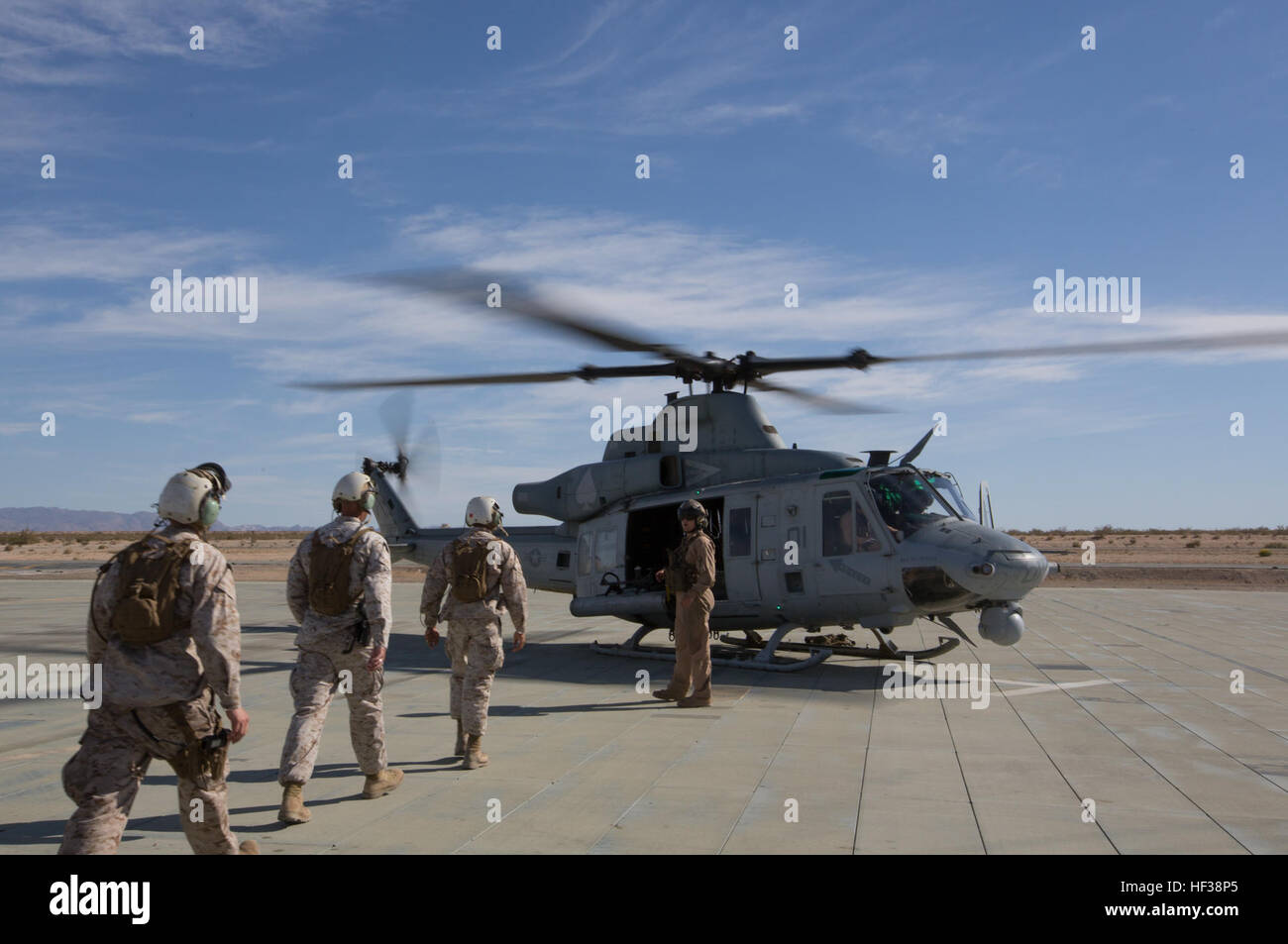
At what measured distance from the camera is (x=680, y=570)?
29.6 feet

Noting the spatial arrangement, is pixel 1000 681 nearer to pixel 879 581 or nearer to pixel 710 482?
pixel 879 581

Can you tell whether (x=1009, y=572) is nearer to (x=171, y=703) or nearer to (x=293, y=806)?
(x=293, y=806)

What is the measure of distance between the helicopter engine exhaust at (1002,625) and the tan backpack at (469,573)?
18.5ft

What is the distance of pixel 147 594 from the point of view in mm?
4012

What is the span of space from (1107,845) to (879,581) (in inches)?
217

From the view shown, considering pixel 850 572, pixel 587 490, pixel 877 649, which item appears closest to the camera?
pixel 850 572

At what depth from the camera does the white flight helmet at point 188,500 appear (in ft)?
14.2

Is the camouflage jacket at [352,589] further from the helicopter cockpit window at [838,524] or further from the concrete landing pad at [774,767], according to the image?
the helicopter cockpit window at [838,524]

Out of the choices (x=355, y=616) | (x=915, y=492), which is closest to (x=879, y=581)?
(x=915, y=492)

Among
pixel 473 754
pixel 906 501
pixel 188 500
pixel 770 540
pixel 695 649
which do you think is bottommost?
pixel 473 754

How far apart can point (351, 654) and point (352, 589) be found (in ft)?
1.28

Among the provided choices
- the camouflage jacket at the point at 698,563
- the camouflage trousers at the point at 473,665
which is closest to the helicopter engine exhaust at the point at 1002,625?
the camouflage jacket at the point at 698,563

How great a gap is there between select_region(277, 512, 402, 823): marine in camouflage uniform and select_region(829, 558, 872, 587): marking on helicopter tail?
611cm

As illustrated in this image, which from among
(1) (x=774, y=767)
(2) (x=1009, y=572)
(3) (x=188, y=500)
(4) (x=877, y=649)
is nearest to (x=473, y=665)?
(1) (x=774, y=767)
